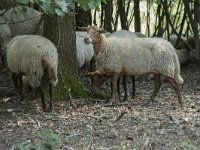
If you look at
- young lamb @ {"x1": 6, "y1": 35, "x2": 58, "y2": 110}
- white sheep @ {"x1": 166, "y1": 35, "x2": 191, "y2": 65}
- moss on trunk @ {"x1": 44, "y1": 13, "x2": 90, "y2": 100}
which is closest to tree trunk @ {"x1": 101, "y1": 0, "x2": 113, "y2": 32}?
white sheep @ {"x1": 166, "y1": 35, "x2": 191, "y2": 65}

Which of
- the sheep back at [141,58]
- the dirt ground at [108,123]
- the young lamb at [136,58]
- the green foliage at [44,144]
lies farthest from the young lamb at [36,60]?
the green foliage at [44,144]

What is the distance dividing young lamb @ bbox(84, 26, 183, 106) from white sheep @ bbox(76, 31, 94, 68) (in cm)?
188

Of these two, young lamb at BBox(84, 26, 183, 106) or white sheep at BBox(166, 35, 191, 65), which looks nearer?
young lamb at BBox(84, 26, 183, 106)

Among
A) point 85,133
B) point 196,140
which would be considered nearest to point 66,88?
point 85,133

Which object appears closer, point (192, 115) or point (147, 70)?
point (192, 115)

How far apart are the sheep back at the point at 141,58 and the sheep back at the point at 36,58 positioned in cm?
106

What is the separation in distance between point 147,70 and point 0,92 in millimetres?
2719

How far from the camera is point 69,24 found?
26.7 feet

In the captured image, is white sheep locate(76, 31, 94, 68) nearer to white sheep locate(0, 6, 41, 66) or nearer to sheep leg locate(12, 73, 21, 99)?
white sheep locate(0, 6, 41, 66)

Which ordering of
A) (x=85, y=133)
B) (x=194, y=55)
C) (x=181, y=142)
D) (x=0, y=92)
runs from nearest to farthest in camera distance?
1. (x=181, y=142)
2. (x=85, y=133)
3. (x=0, y=92)
4. (x=194, y=55)

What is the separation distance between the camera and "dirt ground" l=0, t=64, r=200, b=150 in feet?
18.6

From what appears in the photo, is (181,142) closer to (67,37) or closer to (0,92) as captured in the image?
(67,37)

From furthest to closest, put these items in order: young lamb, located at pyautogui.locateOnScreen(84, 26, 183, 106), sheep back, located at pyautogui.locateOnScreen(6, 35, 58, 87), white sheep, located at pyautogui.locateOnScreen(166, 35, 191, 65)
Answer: white sheep, located at pyautogui.locateOnScreen(166, 35, 191, 65)
young lamb, located at pyautogui.locateOnScreen(84, 26, 183, 106)
sheep back, located at pyautogui.locateOnScreen(6, 35, 58, 87)

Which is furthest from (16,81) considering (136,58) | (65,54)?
(136,58)
